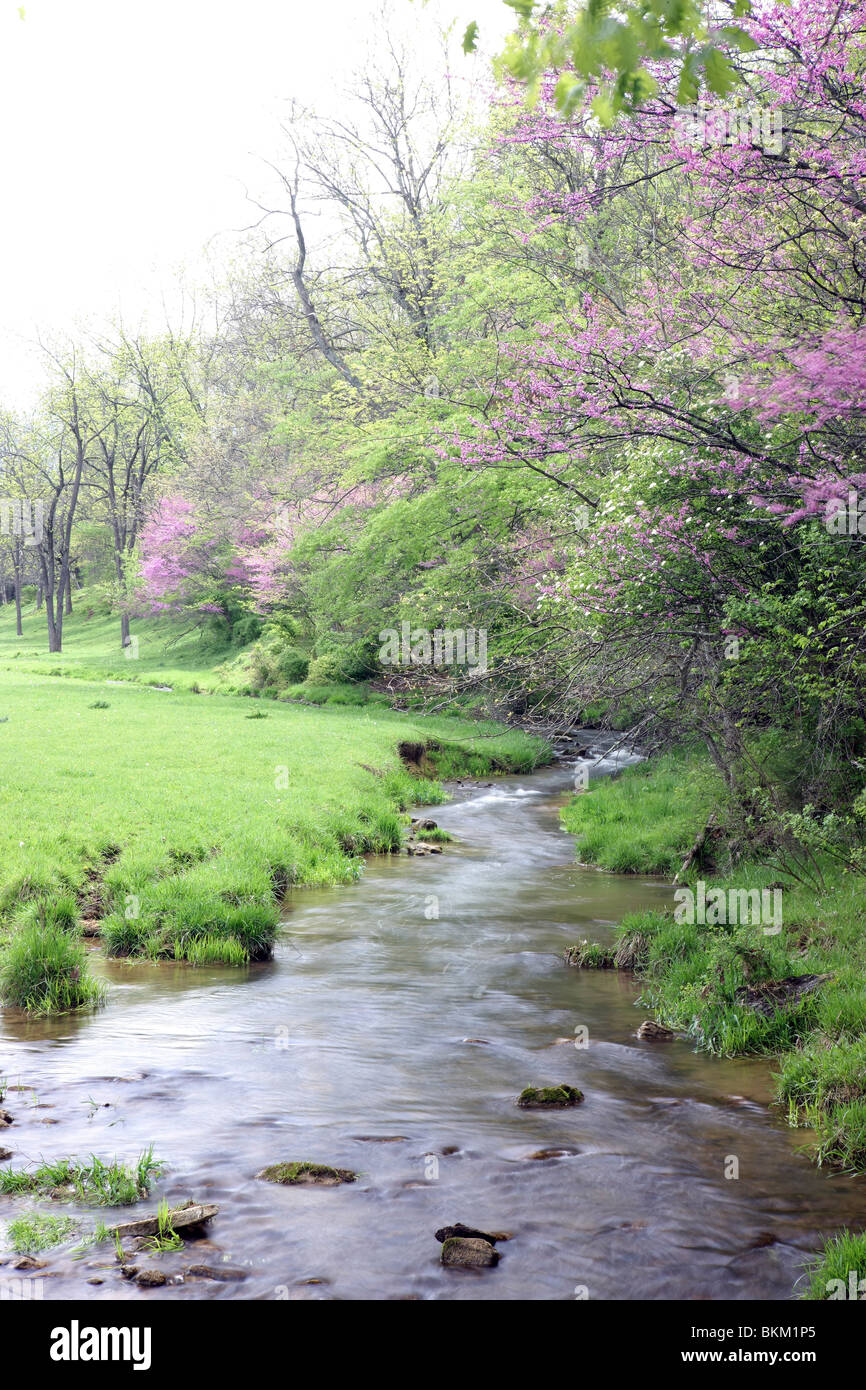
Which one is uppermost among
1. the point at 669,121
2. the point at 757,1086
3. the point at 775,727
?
the point at 669,121

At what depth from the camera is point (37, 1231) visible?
453 cm

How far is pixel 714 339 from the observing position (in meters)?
8.66

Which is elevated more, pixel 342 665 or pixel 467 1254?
pixel 342 665

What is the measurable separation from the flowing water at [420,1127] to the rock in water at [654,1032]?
10 centimetres

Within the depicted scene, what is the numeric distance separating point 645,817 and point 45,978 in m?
9.43

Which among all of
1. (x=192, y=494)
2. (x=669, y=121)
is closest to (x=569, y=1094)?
(x=669, y=121)

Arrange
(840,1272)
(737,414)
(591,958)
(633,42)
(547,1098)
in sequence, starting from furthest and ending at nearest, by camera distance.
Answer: (591,958) < (737,414) < (547,1098) < (840,1272) < (633,42)

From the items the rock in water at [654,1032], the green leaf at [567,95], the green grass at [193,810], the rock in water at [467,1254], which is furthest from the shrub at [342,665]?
the green leaf at [567,95]

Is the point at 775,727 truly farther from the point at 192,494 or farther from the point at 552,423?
the point at 192,494

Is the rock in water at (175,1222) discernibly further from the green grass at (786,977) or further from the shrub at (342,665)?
the shrub at (342,665)

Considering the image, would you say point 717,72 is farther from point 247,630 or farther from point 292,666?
point 247,630

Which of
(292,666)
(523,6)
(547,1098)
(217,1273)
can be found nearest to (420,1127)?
(547,1098)

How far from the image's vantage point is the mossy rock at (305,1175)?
5.14 m

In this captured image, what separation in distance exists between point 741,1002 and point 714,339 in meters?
5.57
